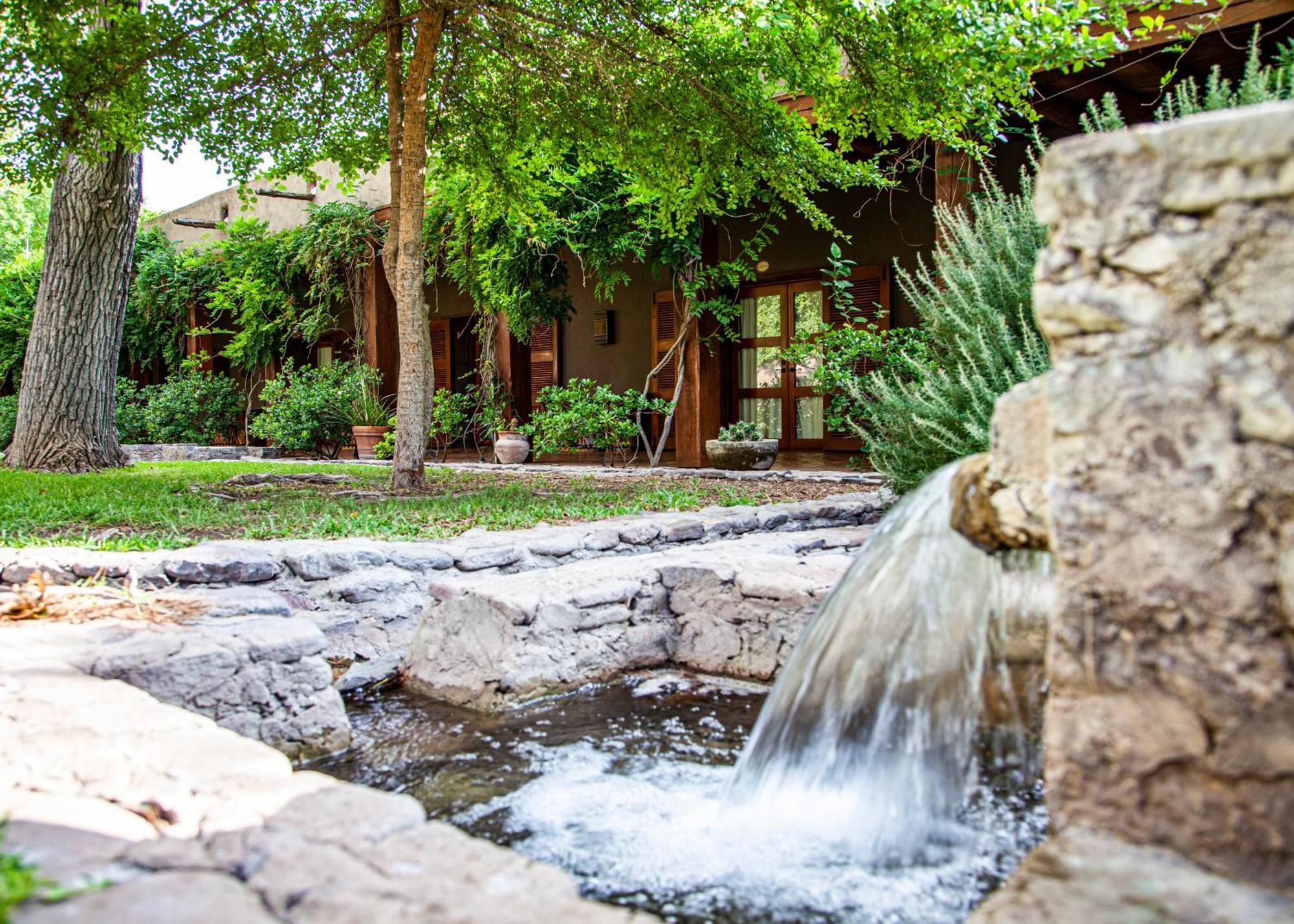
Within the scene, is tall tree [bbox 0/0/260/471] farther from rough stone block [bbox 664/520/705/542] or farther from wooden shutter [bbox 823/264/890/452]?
wooden shutter [bbox 823/264/890/452]

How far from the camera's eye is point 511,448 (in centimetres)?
1038

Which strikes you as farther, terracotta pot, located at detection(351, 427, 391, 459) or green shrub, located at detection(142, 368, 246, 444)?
green shrub, located at detection(142, 368, 246, 444)

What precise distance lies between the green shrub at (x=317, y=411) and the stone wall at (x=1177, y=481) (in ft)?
35.5

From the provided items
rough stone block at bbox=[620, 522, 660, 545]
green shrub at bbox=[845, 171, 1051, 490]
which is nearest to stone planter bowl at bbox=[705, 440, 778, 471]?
green shrub at bbox=[845, 171, 1051, 490]

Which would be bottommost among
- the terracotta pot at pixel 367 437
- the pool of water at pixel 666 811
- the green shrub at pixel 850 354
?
the pool of water at pixel 666 811

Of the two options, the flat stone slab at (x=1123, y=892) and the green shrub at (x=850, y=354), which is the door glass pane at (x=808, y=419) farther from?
the flat stone slab at (x=1123, y=892)

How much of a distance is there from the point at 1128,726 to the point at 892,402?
11.3 feet

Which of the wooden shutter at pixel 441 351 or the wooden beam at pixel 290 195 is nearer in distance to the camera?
the wooden beam at pixel 290 195

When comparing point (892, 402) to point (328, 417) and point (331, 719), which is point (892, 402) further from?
point (328, 417)

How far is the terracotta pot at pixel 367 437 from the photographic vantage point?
1126cm

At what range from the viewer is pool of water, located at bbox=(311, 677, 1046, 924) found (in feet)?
5.97

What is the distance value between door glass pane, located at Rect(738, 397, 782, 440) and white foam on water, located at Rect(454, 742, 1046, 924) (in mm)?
8254

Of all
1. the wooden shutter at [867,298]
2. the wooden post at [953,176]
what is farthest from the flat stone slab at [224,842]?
the wooden shutter at [867,298]

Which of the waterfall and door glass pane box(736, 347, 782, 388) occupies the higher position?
door glass pane box(736, 347, 782, 388)
